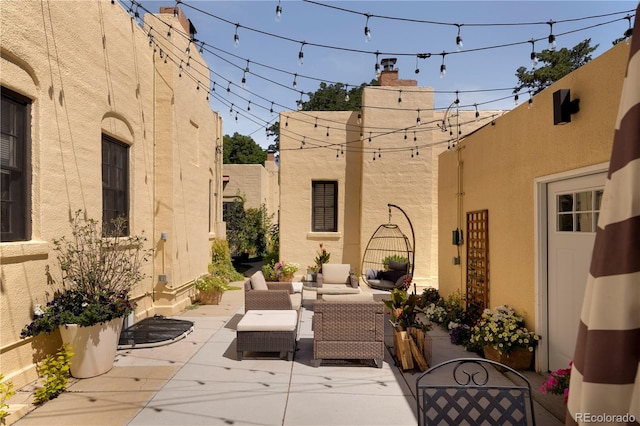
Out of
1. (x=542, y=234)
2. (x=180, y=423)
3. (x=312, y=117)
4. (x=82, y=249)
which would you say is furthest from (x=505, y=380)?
(x=312, y=117)

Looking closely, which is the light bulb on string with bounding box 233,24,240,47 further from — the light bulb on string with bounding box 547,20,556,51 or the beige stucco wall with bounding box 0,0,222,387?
the light bulb on string with bounding box 547,20,556,51

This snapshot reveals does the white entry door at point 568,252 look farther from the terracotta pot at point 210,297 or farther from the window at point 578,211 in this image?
the terracotta pot at point 210,297

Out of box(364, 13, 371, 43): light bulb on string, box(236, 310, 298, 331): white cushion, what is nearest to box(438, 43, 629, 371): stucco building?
box(364, 13, 371, 43): light bulb on string

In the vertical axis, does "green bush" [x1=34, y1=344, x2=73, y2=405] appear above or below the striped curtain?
below

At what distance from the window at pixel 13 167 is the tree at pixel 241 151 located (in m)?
32.4

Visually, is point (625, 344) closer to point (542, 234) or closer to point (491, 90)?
point (542, 234)

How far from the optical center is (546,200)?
4.63 meters

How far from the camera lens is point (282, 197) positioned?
41.2 ft

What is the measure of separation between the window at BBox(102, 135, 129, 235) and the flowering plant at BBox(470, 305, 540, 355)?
5.63 metres

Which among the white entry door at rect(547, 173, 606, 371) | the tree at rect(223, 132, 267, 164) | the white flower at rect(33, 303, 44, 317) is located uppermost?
the tree at rect(223, 132, 267, 164)

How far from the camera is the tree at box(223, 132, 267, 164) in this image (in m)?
36.7

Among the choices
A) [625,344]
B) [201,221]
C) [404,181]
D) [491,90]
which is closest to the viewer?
[625,344]

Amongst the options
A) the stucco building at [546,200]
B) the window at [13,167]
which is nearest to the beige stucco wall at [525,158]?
the stucco building at [546,200]

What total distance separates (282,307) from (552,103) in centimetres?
470
